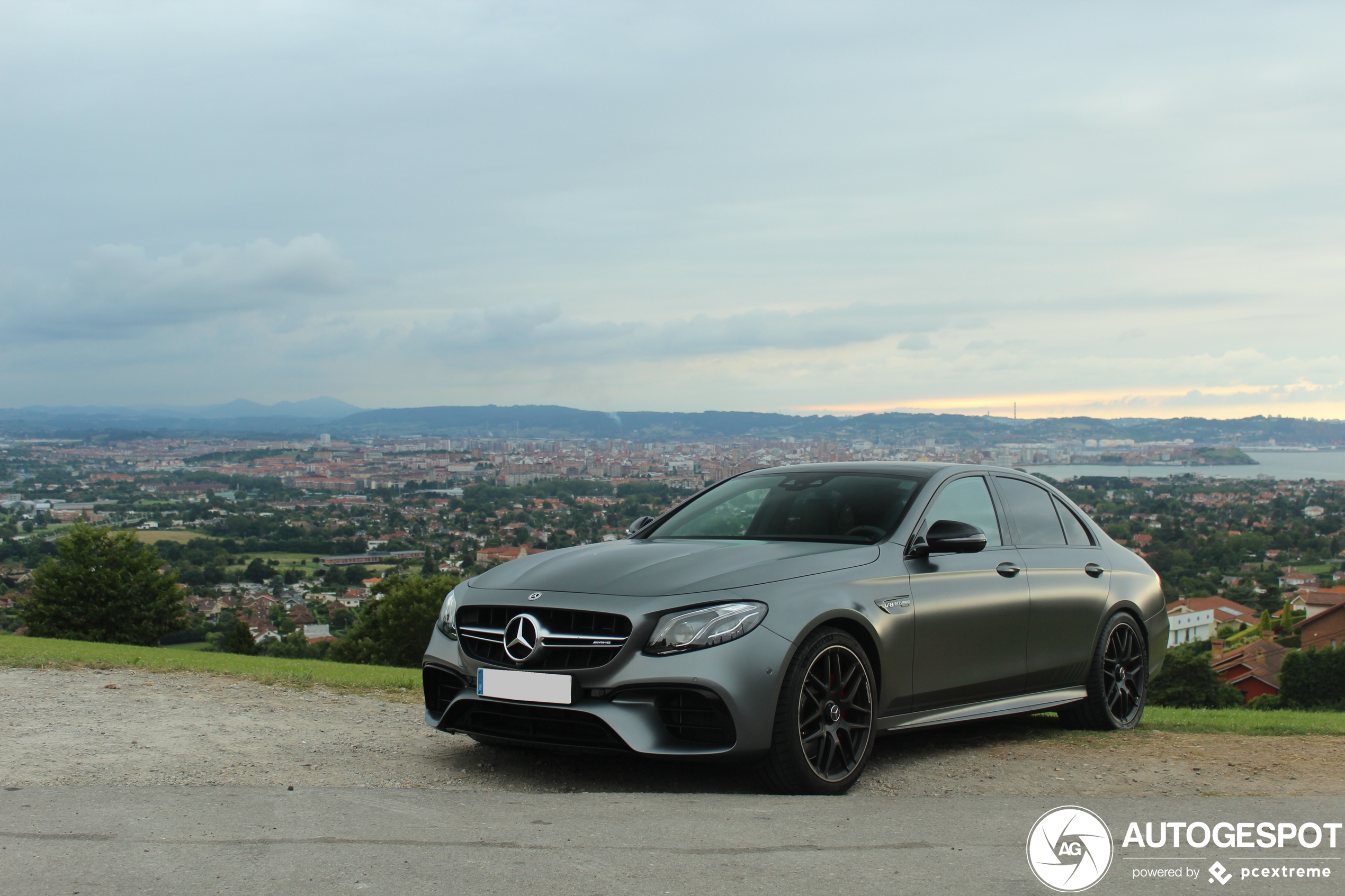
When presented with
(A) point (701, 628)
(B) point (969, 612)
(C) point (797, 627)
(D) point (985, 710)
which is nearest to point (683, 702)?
(A) point (701, 628)

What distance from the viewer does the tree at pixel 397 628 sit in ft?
116

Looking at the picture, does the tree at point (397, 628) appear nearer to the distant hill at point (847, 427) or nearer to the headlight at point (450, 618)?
the distant hill at point (847, 427)

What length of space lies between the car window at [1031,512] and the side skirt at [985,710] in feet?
3.06

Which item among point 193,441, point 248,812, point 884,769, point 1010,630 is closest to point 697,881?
point 248,812

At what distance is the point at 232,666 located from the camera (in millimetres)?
10836

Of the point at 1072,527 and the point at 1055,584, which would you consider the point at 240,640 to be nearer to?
the point at 1072,527

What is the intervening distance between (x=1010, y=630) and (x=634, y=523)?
91.7 inches

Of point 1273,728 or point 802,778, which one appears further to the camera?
point 1273,728

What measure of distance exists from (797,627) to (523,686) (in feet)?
4.18

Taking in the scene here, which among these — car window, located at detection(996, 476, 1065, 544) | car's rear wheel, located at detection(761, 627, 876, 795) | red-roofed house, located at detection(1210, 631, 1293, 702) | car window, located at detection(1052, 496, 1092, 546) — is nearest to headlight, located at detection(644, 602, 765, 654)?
car's rear wheel, located at detection(761, 627, 876, 795)

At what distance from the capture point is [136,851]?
385 cm

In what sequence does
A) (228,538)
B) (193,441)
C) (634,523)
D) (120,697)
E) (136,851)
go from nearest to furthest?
1. (136,851)
2. (634,523)
3. (120,697)
4. (228,538)
5. (193,441)

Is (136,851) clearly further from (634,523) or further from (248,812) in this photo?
(634,523)

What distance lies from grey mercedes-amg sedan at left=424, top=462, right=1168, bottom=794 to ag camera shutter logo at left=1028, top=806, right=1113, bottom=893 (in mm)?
999
